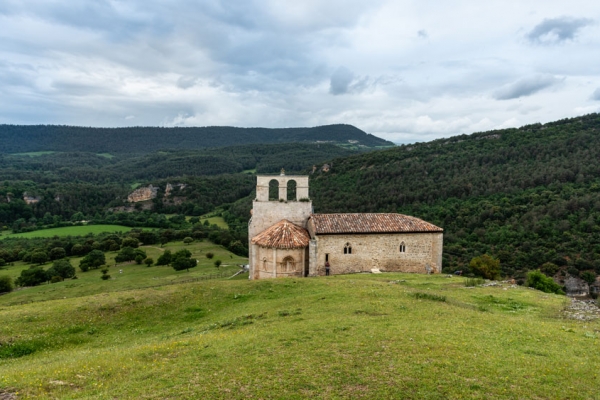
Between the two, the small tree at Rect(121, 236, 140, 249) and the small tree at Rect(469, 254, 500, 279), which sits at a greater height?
the small tree at Rect(469, 254, 500, 279)

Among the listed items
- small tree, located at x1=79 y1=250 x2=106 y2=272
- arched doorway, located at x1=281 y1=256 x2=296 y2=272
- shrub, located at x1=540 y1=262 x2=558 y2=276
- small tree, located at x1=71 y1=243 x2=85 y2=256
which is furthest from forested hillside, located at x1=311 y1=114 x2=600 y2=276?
small tree, located at x1=71 y1=243 x2=85 y2=256

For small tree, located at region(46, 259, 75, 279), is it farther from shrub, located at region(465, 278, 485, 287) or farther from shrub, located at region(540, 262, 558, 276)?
shrub, located at region(540, 262, 558, 276)

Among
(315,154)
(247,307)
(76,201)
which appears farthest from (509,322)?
(315,154)

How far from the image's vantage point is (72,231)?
310 feet

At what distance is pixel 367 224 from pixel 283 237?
7.07m

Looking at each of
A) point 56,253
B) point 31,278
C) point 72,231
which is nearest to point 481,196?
point 31,278

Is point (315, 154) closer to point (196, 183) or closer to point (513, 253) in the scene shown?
point (196, 183)

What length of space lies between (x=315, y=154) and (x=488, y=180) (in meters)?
114

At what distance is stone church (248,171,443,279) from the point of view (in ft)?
94.0

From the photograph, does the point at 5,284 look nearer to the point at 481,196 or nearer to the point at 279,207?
the point at 279,207

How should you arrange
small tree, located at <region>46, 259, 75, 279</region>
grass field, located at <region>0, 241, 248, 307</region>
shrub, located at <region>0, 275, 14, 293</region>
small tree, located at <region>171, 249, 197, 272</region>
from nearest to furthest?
1. grass field, located at <region>0, 241, 248, 307</region>
2. shrub, located at <region>0, 275, 14, 293</region>
3. small tree, located at <region>171, 249, 197, 272</region>
4. small tree, located at <region>46, 259, 75, 279</region>

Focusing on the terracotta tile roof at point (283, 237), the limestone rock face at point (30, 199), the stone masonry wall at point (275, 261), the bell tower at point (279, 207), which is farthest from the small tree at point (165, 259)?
the limestone rock face at point (30, 199)

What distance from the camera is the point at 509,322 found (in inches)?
549

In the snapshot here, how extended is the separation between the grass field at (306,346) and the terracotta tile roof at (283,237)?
25.0 feet
